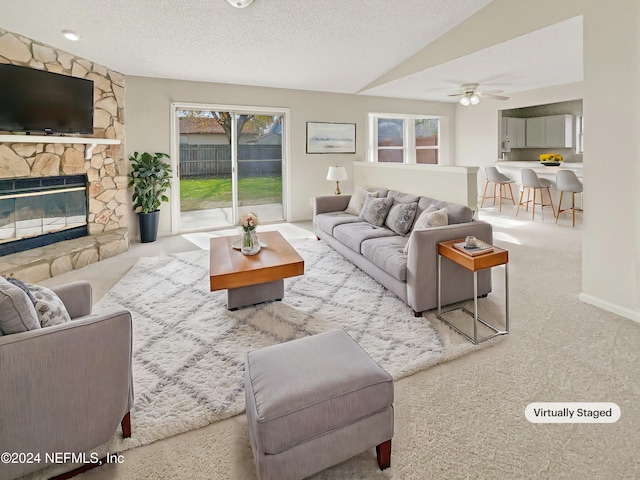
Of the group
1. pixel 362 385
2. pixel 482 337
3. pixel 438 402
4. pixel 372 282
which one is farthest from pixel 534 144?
pixel 362 385

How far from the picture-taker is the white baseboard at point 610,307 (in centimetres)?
274

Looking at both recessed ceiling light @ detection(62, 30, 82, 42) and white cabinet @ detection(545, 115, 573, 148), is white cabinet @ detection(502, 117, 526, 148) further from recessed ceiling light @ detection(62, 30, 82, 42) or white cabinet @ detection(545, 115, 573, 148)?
recessed ceiling light @ detection(62, 30, 82, 42)

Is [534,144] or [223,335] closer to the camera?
[223,335]

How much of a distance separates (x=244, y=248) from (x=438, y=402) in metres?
2.06

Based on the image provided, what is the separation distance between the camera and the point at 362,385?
140 cm

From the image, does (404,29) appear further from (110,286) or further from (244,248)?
(110,286)

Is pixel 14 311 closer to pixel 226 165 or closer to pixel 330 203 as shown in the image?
pixel 330 203

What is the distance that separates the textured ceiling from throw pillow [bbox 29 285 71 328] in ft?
10.1

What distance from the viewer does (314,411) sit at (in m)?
1.33

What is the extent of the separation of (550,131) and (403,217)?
6252 millimetres

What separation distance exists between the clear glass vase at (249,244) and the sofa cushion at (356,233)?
1079 mm

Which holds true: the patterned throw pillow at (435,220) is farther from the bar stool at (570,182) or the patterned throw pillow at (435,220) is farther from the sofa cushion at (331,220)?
the bar stool at (570,182)

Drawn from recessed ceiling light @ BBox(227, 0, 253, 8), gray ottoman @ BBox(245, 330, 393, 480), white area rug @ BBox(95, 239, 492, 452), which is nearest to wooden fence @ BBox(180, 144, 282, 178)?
white area rug @ BBox(95, 239, 492, 452)

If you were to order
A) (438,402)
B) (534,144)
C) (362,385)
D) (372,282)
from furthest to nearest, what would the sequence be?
(534,144)
(372,282)
(438,402)
(362,385)
